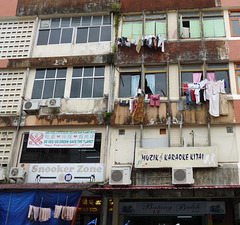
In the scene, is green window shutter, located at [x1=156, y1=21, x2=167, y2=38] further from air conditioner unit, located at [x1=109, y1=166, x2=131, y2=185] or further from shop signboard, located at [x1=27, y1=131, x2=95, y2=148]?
air conditioner unit, located at [x1=109, y1=166, x2=131, y2=185]

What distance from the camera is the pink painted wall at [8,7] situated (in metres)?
14.2

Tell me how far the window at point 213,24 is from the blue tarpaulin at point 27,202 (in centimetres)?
901

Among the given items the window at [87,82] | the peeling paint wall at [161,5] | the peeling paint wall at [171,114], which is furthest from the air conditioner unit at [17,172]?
the peeling paint wall at [161,5]

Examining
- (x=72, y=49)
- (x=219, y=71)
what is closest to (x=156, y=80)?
(x=219, y=71)

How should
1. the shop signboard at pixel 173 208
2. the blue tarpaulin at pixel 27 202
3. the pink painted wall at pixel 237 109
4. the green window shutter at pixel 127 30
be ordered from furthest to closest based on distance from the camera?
the green window shutter at pixel 127 30 < the pink painted wall at pixel 237 109 < the shop signboard at pixel 173 208 < the blue tarpaulin at pixel 27 202

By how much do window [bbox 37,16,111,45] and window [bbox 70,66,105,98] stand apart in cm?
157

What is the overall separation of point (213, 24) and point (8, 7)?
10295mm

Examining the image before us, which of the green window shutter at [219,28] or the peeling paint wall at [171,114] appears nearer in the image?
the peeling paint wall at [171,114]

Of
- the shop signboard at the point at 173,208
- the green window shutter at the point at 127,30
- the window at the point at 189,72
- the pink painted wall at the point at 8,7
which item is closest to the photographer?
the shop signboard at the point at 173,208

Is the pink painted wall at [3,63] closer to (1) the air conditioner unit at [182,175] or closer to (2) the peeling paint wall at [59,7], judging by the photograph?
(2) the peeling paint wall at [59,7]

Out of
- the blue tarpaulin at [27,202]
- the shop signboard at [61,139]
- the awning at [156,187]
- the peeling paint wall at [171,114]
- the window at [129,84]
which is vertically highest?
the window at [129,84]

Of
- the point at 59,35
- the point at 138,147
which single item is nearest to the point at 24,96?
the point at 59,35

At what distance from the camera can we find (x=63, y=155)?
38.2 feet

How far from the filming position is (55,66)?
13.1 metres
